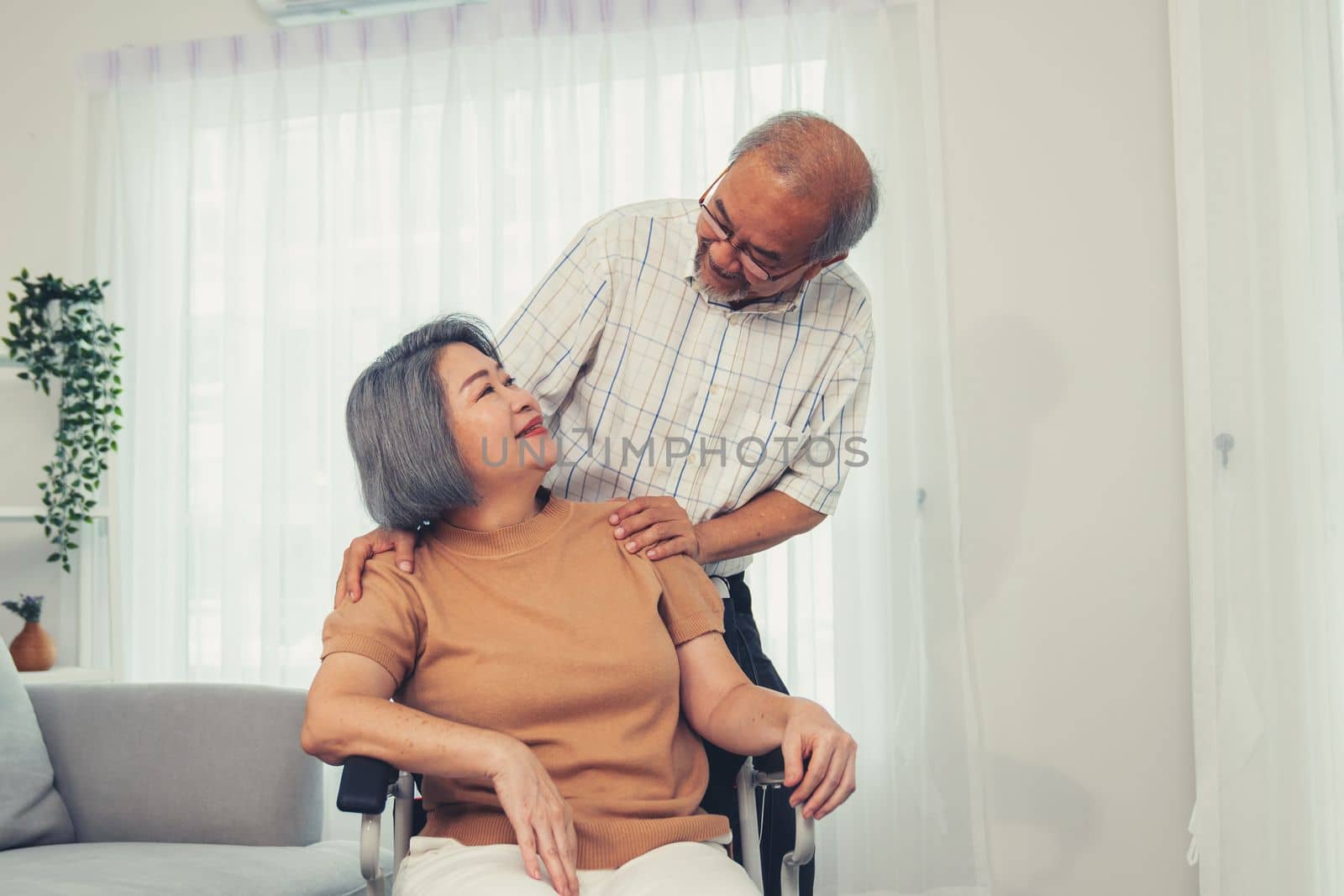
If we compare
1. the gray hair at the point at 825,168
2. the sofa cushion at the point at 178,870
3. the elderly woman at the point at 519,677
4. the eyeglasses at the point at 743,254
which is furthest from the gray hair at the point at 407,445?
the sofa cushion at the point at 178,870

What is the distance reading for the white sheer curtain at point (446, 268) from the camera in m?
2.84

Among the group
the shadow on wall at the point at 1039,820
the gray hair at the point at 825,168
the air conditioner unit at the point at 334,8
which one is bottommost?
the shadow on wall at the point at 1039,820

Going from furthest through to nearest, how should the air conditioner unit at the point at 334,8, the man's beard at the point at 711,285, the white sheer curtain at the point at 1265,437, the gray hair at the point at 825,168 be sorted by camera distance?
the air conditioner unit at the point at 334,8 → the white sheer curtain at the point at 1265,437 → the man's beard at the point at 711,285 → the gray hair at the point at 825,168

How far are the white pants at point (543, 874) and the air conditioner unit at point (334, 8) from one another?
245 centimetres

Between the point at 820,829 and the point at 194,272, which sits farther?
the point at 194,272

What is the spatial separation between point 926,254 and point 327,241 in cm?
166

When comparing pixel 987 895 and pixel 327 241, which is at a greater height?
pixel 327 241

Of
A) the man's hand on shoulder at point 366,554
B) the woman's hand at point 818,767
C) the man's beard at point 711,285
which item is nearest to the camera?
the woman's hand at point 818,767

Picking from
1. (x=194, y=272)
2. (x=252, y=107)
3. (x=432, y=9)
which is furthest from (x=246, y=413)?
(x=432, y=9)

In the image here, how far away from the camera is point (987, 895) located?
9.06 ft

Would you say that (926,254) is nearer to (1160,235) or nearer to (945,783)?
(1160,235)

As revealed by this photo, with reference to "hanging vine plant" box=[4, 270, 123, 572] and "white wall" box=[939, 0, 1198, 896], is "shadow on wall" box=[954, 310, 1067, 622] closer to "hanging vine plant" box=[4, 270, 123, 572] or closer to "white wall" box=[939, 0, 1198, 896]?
"white wall" box=[939, 0, 1198, 896]

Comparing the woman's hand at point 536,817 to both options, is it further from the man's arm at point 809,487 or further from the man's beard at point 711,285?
the man's beard at point 711,285

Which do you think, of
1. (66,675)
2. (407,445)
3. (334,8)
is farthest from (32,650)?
(407,445)
